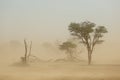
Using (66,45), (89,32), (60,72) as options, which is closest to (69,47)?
(66,45)

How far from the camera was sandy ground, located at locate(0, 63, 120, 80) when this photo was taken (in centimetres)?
1441

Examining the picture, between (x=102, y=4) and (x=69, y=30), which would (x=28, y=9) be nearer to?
(x=69, y=30)

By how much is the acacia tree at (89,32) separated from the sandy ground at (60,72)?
147 centimetres

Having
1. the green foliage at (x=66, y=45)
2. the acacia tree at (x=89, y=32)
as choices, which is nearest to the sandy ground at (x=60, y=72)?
the acacia tree at (x=89, y=32)

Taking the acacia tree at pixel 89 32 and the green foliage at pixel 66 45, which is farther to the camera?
the green foliage at pixel 66 45

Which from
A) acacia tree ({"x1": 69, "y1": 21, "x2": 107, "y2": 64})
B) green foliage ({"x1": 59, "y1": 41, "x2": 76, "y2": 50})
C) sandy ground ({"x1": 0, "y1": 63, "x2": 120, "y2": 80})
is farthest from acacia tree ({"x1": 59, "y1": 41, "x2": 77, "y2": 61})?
sandy ground ({"x1": 0, "y1": 63, "x2": 120, "y2": 80})

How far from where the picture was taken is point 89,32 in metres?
16.9

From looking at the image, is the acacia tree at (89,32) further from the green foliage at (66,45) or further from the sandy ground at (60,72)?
the sandy ground at (60,72)

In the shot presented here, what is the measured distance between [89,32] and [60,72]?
135 inches

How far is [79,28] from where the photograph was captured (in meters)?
17.1

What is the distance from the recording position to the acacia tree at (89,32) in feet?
54.6

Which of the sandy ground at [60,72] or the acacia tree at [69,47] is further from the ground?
the acacia tree at [69,47]

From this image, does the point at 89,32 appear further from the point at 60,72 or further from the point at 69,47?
the point at 60,72

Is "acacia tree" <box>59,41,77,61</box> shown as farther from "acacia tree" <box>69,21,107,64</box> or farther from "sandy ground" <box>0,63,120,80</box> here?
"sandy ground" <box>0,63,120,80</box>
